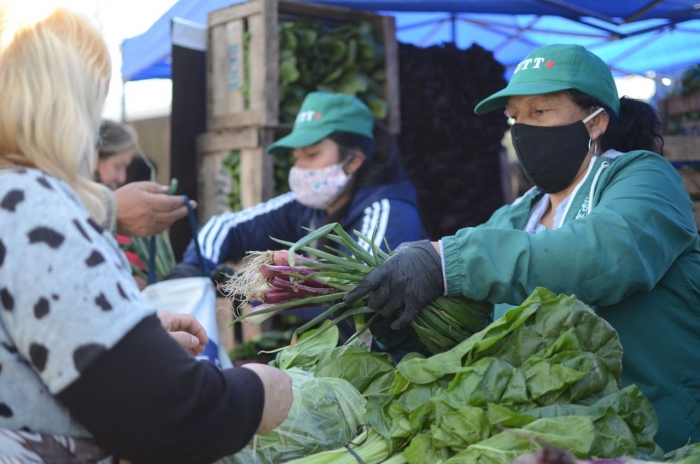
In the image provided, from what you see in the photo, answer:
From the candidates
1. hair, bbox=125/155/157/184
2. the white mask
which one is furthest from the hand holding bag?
hair, bbox=125/155/157/184

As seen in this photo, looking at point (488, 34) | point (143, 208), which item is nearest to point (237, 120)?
point (143, 208)

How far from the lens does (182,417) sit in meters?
1.21

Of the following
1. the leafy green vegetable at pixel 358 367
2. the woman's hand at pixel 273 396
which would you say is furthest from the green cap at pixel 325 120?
the woman's hand at pixel 273 396

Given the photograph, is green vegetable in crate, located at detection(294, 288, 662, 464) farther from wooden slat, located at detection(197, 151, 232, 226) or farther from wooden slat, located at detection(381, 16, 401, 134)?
wooden slat, located at detection(381, 16, 401, 134)

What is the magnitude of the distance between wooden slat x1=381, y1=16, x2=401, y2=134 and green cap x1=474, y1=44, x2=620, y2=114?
2975 millimetres

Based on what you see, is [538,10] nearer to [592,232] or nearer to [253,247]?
[253,247]

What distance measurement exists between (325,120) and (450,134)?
2091 mm

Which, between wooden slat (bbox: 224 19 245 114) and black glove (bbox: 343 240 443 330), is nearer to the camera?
black glove (bbox: 343 240 443 330)

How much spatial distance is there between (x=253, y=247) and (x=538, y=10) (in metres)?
2.73

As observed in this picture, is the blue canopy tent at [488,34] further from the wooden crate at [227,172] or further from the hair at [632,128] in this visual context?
the hair at [632,128]

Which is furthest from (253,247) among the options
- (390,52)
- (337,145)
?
(390,52)

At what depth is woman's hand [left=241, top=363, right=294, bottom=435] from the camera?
4.61 feet

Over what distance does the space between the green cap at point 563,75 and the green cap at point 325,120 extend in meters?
1.87

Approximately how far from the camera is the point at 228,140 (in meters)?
5.02
